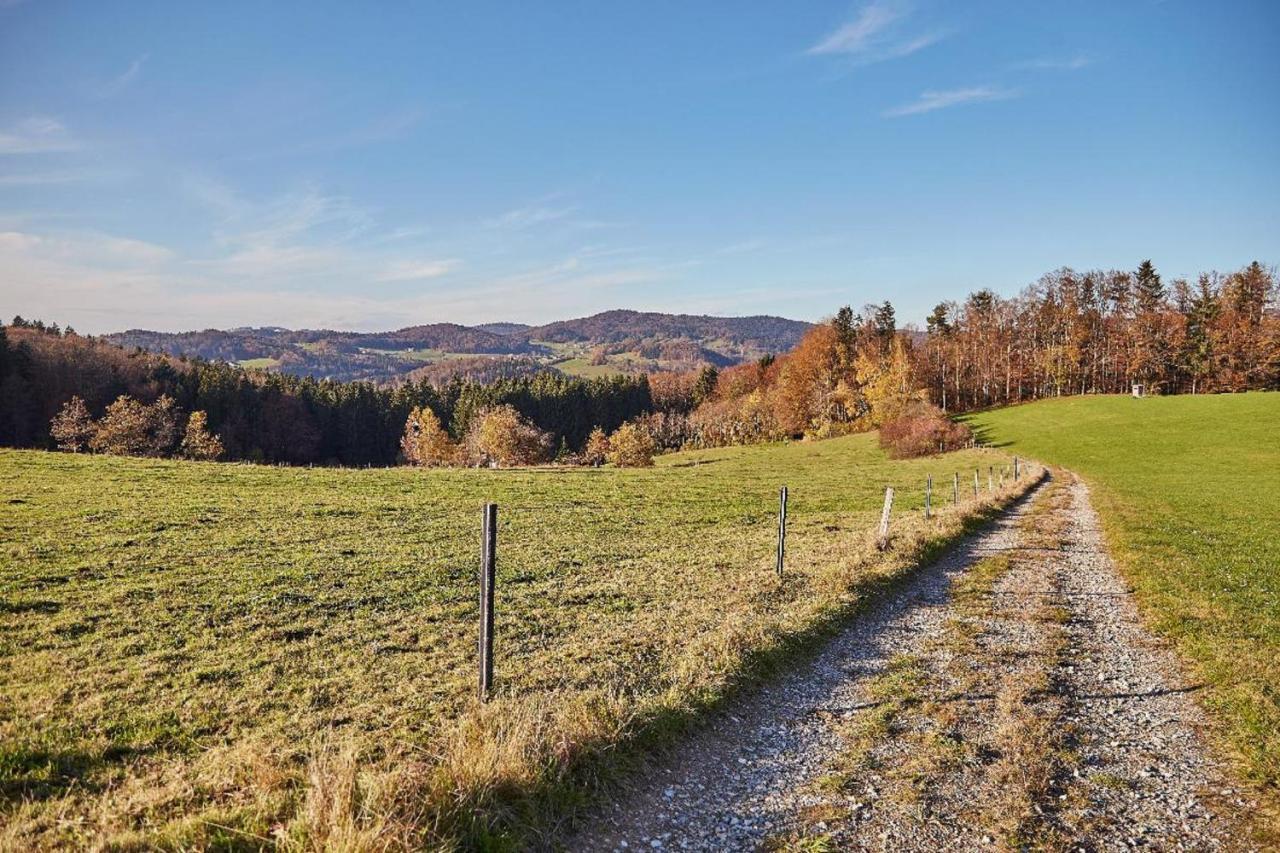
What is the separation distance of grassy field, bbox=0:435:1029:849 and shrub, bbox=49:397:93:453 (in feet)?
170

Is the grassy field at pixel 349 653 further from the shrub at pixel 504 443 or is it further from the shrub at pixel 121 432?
the shrub at pixel 504 443

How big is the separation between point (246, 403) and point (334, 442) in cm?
1779

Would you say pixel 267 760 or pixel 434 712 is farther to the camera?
pixel 434 712

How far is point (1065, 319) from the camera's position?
303ft

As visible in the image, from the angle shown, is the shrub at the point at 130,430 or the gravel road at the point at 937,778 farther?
the shrub at the point at 130,430

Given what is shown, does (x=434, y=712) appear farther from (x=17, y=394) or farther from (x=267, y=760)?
(x=17, y=394)

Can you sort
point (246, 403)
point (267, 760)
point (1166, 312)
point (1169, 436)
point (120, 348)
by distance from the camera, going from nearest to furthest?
point (267, 760), point (1169, 436), point (1166, 312), point (246, 403), point (120, 348)

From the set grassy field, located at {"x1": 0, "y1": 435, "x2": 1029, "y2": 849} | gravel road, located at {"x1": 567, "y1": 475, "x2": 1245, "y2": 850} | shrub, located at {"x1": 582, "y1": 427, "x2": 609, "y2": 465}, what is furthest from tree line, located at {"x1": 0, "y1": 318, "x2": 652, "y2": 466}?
gravel road, located at {"x1": 567, "y1": 475, "x2": 1245, "y2": 850}

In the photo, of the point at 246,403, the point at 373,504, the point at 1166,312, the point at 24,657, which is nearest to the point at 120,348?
the point at 246,403

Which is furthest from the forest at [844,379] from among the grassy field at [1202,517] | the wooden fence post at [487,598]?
the wooden fence post at [487,598]

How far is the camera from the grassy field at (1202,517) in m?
8.62

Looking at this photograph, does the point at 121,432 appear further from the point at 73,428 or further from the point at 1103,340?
the point at 1103,340

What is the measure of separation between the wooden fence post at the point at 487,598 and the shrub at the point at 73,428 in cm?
7376

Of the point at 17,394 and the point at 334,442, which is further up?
the point at 17,394
